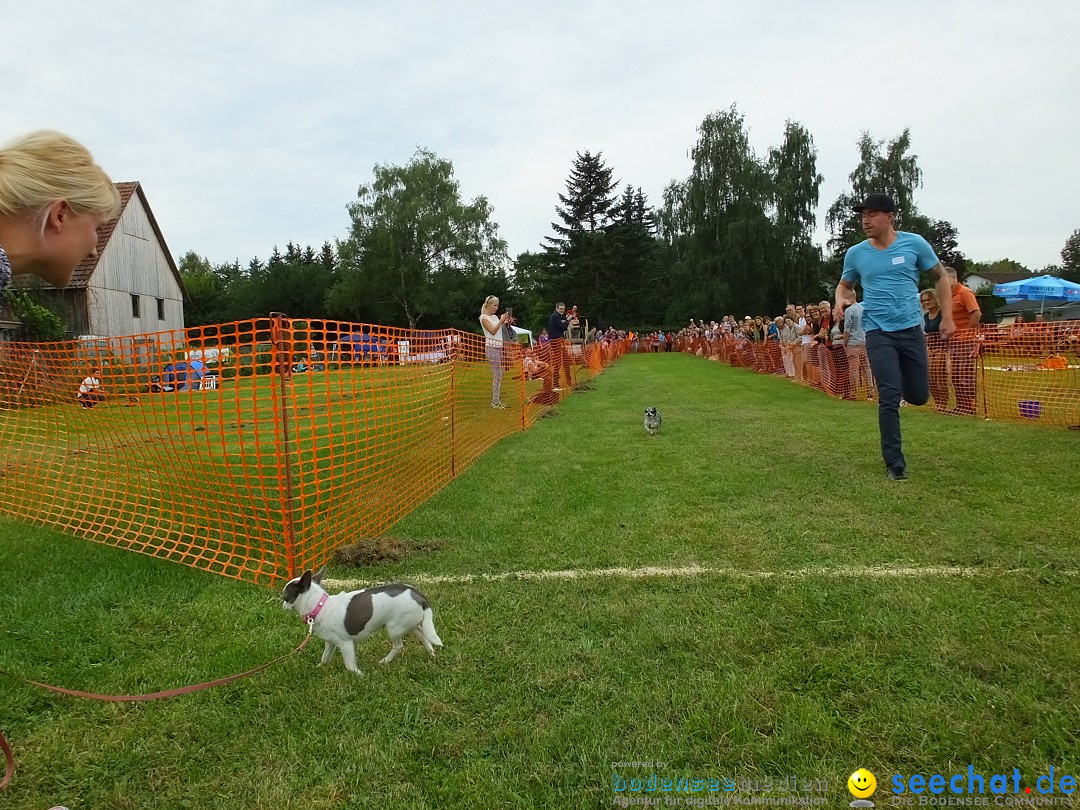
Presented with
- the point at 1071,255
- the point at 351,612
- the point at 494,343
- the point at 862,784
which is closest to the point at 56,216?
the point at 351,612

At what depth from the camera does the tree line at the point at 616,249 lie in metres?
44.0

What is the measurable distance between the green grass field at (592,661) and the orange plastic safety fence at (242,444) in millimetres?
313

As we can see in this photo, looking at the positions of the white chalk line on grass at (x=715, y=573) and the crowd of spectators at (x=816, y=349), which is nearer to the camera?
the white chalk line on grass at (x=715, y=573)

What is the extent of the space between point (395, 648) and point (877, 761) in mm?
1681

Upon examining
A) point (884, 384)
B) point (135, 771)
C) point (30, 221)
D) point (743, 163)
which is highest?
point (743, 163)

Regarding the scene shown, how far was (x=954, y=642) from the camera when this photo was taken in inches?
93.7

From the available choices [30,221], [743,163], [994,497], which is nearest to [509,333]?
[994,497]

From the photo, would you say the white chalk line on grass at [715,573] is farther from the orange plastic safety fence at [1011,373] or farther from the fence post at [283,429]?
the orange plastic safety fence at [1011,373]

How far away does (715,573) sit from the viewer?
10.4 feet

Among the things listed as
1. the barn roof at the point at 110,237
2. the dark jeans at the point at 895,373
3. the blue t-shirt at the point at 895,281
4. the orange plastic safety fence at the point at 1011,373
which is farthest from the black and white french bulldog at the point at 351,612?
the barn roof at the point at 110,237

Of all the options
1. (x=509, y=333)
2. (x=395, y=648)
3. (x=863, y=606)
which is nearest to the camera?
(x=395, y=648)

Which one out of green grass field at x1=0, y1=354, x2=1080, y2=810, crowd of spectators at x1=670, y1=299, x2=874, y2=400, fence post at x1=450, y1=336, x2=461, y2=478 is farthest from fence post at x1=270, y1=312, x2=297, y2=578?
crowd of spectators at x1=670, y1=299, x2=874, y2=400

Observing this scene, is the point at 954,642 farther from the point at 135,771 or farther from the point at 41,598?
the point at 41,598

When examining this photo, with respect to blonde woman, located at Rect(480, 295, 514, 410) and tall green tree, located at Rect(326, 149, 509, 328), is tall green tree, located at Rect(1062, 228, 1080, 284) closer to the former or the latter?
tall green tree, located at Rect(326, 149, 509, 328)
